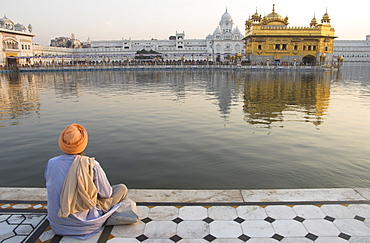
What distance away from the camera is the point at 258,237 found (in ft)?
11.2

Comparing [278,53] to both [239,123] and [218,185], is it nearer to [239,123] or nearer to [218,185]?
[239,123]

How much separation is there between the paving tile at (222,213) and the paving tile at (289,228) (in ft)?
1.71

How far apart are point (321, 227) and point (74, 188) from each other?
113 inches

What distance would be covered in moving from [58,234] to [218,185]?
275cm

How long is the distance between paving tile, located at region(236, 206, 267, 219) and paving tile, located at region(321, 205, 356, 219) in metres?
0.82

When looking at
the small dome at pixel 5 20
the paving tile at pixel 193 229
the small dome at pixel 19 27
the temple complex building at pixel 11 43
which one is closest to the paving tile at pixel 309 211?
the paving tile at pixel 193 229

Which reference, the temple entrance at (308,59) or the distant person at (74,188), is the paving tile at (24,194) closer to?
the distant person at (74,188)

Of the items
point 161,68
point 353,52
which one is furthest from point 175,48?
point 353,52

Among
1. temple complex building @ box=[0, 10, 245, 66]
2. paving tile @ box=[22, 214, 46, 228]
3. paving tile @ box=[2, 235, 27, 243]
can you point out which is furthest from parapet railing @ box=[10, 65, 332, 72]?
paving tile @ box=[2, 235, 27, 243]

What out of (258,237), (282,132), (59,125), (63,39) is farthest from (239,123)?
(63,39)

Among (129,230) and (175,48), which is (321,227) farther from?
(175,48)

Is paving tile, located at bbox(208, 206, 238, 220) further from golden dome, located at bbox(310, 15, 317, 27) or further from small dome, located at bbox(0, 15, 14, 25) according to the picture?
small dome, located at bbox(0, 15, 14, 25)

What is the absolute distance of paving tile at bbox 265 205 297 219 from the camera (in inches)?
151

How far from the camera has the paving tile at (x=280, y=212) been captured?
12.6ft
